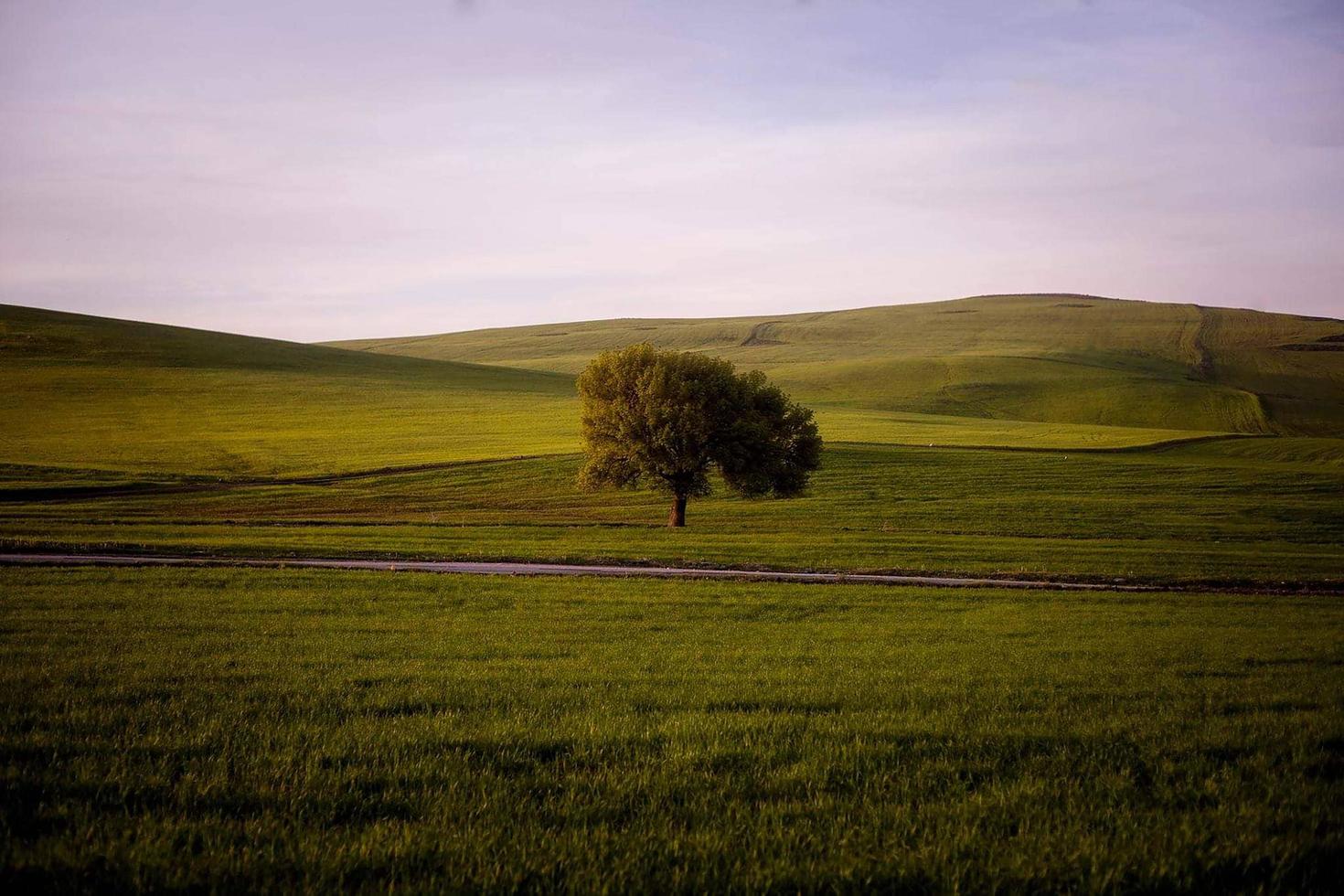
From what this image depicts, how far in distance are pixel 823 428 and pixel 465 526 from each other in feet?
146

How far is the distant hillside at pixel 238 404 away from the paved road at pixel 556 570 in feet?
96.1

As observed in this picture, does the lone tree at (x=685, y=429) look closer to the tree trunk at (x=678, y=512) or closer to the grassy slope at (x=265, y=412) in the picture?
the tree trunk at (x=678, y=512)

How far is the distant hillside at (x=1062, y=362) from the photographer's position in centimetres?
10188

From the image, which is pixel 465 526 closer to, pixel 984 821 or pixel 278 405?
pixel 984 821

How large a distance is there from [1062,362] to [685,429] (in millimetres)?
109980

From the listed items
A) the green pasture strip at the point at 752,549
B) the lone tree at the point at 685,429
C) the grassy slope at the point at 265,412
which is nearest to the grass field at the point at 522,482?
the green pasture strip at the point at 752,549

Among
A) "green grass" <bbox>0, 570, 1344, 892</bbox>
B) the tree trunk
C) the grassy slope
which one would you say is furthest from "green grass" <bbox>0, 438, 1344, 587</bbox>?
"green grass" <bbox>0, 570, 1344, 892</bbox>

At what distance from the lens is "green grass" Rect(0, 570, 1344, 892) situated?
4.71 meters

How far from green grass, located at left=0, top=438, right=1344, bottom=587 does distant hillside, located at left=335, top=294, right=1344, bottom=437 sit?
117 ft

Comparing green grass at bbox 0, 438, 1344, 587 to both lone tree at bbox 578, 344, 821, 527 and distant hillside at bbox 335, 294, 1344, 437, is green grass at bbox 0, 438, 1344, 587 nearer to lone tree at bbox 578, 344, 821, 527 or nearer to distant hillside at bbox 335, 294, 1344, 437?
lone tree at bbox 578, 344, 821, 527

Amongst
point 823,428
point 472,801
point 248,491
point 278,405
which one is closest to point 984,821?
point 472,801

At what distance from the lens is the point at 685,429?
43.7 meters

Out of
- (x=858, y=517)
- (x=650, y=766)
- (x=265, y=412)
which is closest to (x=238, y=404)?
(x=265, y=412)

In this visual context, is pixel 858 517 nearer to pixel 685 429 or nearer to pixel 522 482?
pixel 685 429
